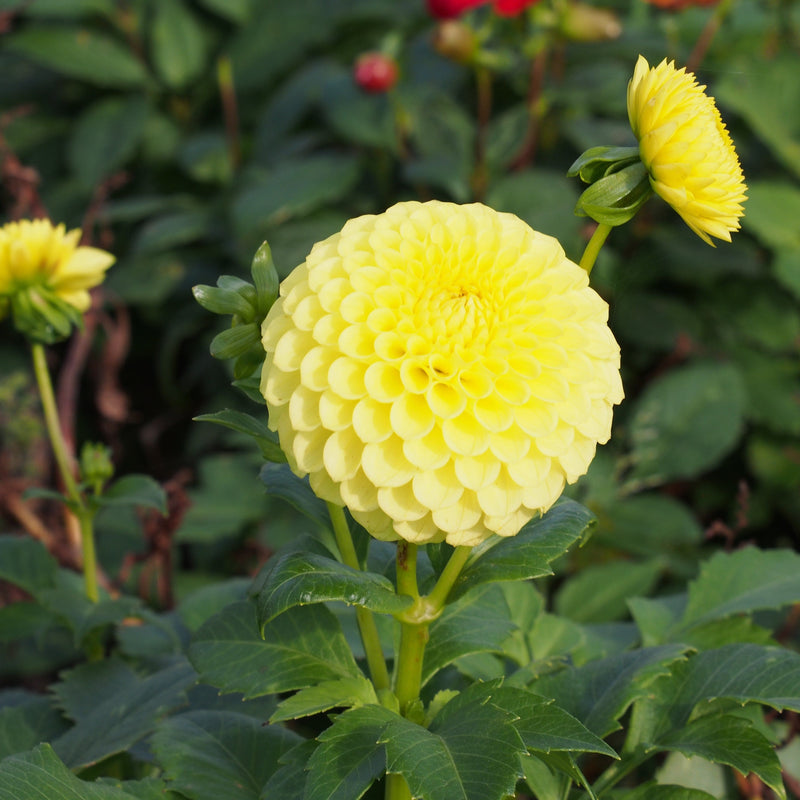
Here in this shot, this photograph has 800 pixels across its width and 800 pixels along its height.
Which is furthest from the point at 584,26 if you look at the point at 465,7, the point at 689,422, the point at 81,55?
the point at 81,55

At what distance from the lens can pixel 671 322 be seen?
217 centimetres

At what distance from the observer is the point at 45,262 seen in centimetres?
108

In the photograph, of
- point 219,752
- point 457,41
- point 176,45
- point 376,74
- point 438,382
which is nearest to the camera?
point 438,382

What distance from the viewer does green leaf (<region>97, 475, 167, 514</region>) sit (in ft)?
3.47

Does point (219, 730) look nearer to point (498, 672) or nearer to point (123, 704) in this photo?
point (123, 704)

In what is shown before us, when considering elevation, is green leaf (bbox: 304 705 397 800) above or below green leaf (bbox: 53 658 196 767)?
above

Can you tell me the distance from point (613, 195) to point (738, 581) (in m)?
0.55

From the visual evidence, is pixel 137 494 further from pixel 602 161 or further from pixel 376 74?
pixel 376 74

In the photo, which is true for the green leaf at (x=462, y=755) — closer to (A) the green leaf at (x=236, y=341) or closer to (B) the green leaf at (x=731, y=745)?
(B) the green leaf at (x=731, y=745)

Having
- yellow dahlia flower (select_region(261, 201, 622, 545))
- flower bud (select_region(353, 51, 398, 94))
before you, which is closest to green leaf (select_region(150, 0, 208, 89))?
flower bud (select_region(353, 51, 398, 94))

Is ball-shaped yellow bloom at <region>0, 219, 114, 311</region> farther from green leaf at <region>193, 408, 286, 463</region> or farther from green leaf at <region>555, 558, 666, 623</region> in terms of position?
green leaf at <region>555, 558, 666, 623</region>

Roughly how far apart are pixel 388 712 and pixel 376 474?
0.76 ft

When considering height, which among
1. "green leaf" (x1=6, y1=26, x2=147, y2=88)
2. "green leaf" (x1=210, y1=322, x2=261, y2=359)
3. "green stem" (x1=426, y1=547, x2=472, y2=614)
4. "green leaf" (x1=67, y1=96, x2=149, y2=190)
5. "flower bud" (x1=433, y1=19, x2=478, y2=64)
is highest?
"green leaf" (x1=210, y1=322, x2=261, y2=359)

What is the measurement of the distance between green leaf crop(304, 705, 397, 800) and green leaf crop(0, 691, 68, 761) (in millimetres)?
423
